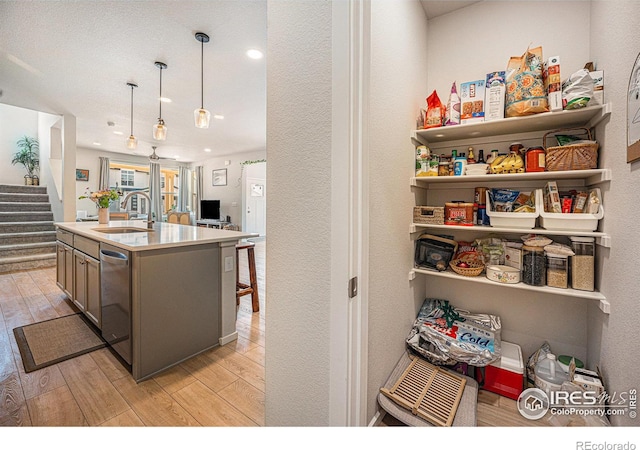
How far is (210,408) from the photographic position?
154cm

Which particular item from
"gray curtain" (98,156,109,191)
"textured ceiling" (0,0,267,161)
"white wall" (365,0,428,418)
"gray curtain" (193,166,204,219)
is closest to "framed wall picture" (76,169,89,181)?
"gray curtain" (98,156,109,191)

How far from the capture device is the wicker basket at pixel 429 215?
1754 millimetres

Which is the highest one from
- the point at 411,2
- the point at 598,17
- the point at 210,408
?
the point at 411,2

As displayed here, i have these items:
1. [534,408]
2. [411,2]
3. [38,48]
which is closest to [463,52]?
[411,2]

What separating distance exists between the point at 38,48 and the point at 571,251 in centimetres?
469

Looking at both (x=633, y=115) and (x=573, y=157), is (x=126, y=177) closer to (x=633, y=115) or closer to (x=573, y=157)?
(x=573, y=157)

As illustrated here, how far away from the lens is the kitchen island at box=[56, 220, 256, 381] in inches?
68.5

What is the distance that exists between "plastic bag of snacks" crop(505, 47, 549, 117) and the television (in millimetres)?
7911

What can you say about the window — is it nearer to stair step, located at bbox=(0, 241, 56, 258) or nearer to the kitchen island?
stair step, located at bbox=(0, 241, 56, 258)

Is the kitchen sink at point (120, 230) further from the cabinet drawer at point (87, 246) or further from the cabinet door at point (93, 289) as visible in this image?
the cabinet door at point (93, 289)

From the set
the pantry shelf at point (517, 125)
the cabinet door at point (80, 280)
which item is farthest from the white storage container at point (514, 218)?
the cabinet door at point (80, 280)

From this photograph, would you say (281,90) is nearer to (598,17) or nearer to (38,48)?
(598,17)

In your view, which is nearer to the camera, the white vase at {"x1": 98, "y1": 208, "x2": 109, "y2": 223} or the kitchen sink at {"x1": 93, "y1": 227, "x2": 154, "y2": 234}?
the kitchen sink at {"x1": 93, "y1": 227, "x2": 154, "y2": 234}

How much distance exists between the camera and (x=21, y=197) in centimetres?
538
